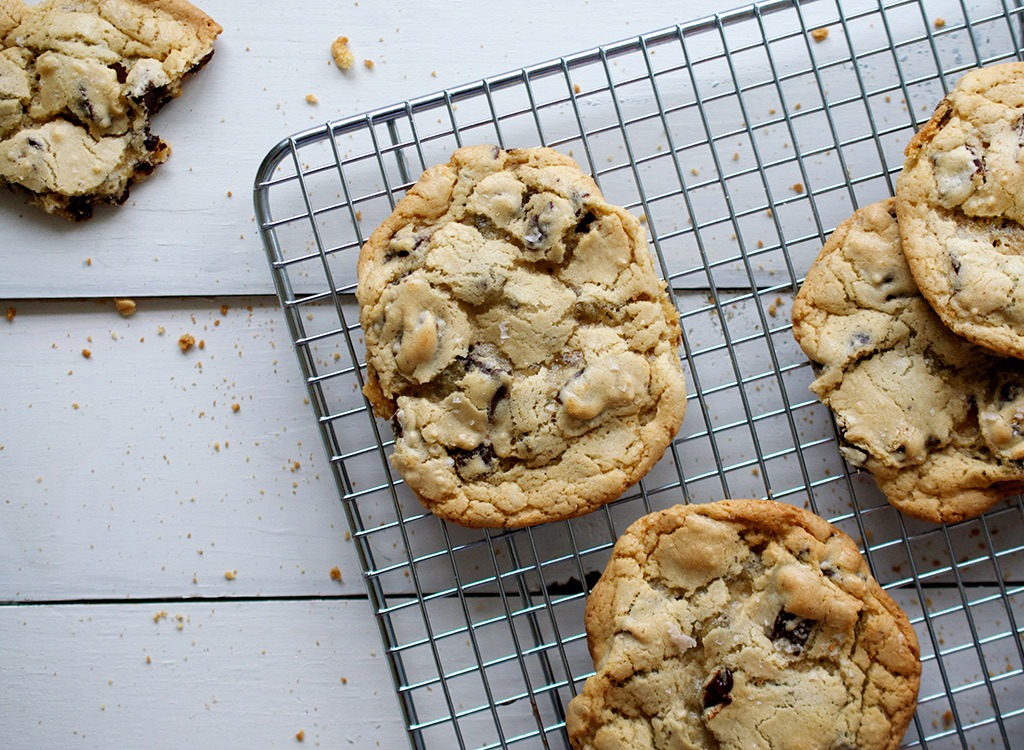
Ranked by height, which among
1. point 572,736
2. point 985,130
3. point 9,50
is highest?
point 9,50

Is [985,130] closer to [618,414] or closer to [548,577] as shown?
[618,414]

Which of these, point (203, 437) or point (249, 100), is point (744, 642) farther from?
point (249, 100)

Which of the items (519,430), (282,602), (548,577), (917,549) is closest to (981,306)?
(917,549)

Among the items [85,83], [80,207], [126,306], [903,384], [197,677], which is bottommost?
[197,677]

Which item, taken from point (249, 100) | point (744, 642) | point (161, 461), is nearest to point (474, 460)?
point (744, 642)

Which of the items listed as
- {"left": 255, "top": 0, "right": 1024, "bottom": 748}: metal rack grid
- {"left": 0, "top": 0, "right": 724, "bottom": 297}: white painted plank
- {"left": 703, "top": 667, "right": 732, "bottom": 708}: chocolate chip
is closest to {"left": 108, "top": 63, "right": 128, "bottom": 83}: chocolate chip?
{"left": 0, "top": 0, "right": 724, "bottom": 297}: white painted plank

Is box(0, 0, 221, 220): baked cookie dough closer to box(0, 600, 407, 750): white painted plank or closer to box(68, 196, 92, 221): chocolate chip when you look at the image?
box(68, 196, 92, 221): chocolate chip
